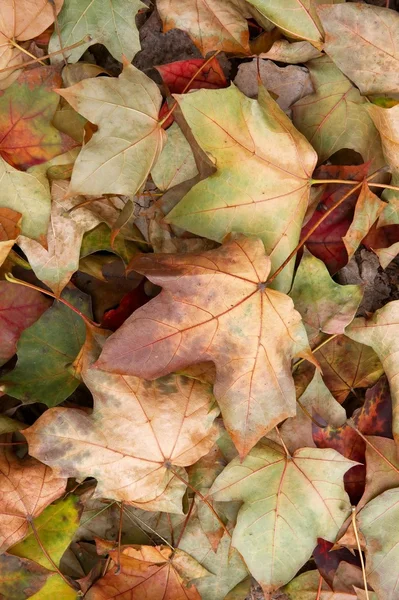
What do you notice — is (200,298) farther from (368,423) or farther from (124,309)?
(368,423)

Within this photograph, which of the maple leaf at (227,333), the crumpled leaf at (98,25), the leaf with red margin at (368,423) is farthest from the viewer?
the leaf with red margin at (368,423)

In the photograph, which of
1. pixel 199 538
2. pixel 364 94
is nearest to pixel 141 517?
pixel 199 538

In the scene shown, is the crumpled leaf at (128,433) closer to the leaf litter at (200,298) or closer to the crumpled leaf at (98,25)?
the leaf litter at (200,298)

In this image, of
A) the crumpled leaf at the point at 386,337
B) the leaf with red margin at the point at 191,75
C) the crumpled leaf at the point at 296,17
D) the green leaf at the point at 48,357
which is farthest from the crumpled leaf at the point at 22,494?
the crumpled leaf at the point at 296,17

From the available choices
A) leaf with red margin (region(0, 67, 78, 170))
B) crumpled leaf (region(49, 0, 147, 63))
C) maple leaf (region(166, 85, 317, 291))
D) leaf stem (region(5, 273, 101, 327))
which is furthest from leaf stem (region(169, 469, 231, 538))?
crumpled leaf (region(49, 0, 147, 63))

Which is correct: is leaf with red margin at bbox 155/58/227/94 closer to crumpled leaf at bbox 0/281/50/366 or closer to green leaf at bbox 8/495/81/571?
crumpled leaf at bbox 0/281/50/366

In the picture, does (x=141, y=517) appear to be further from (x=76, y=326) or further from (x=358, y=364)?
(x=358, y=364)
